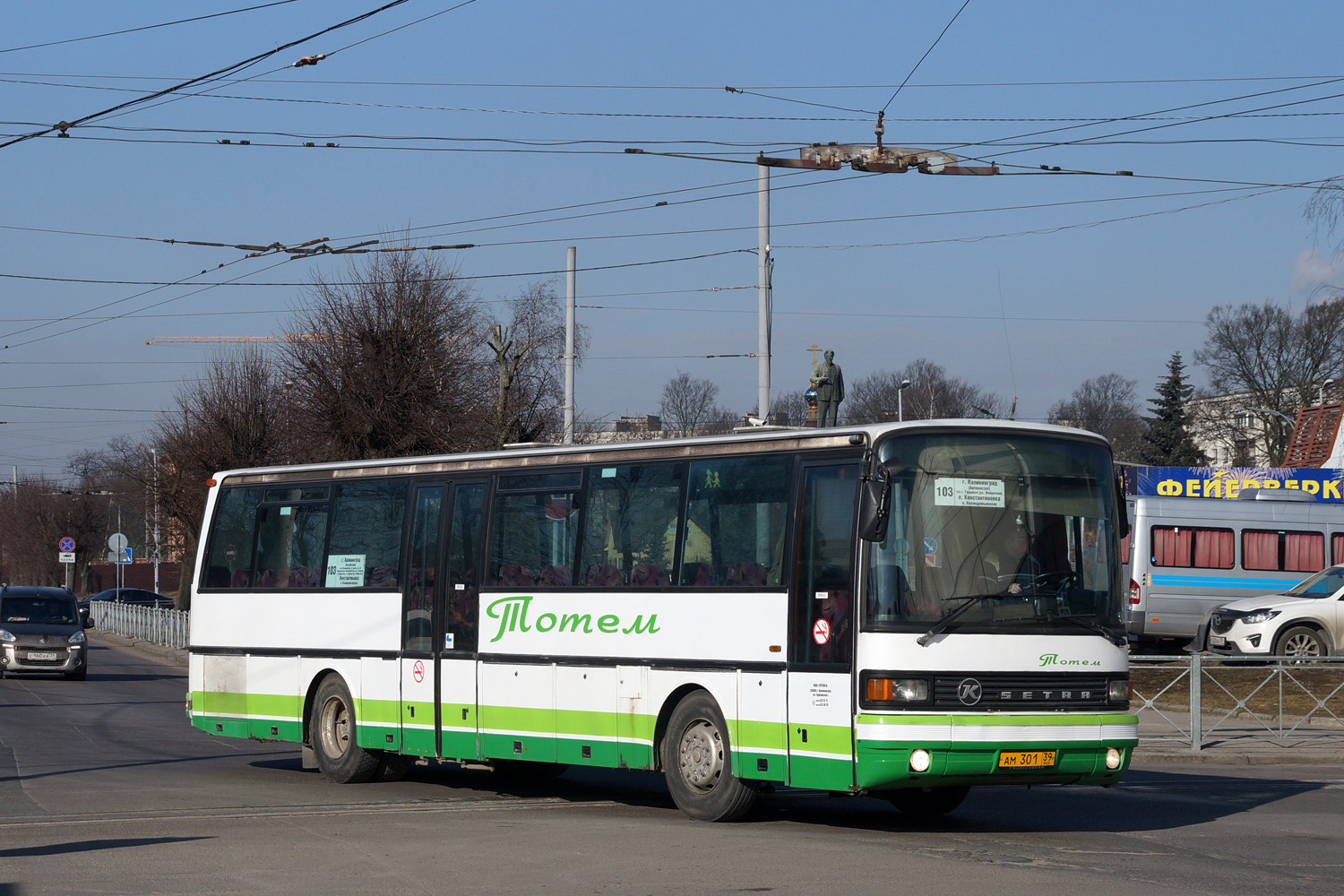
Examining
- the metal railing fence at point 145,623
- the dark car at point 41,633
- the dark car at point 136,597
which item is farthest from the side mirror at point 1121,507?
the dark car at point 136,597

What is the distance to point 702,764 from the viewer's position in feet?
40.4

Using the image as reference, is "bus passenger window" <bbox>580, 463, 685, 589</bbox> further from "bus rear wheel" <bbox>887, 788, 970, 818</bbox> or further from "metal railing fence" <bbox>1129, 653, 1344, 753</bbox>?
"metal railing fence" <bbox>1129, 653, 1344, 753</bbox>

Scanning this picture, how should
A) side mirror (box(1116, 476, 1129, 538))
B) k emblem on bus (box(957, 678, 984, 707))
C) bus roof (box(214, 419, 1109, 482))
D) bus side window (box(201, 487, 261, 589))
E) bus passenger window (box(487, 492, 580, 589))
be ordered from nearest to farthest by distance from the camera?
k emblem on bus (box(957, 678, 984, 707)) → bus roof (box(214, 419, 1109, 482)) → side mirror (box(1116, 476, 1129, 538)) → bus passenger window (box(487, 492, 580, 589)) → bus side window (box(201, 487, 261, 589))

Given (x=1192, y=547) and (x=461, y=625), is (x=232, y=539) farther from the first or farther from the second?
(x=1192, y=547)

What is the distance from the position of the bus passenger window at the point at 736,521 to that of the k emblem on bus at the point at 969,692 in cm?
161

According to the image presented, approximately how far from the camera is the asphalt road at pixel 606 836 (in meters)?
9.18

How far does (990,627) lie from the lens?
11086 millimetres

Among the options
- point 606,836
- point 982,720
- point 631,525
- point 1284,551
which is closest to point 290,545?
point 631,525

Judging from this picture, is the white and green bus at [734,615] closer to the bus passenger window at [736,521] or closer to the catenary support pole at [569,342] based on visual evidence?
the bus passenger window at [736,521]

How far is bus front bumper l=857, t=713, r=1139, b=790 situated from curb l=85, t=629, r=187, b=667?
30665 millimetres

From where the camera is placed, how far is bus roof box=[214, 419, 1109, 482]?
1157 centimetres

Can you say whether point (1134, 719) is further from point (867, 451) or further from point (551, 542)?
point (551, 542)

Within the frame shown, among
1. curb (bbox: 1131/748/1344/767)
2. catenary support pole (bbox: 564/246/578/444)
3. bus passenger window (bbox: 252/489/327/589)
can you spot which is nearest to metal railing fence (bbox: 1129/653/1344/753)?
curb (bbox: 1131/748/1344/767)

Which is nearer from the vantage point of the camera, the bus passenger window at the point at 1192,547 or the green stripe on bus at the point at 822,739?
the green stripe on bus at the point at 822,739
